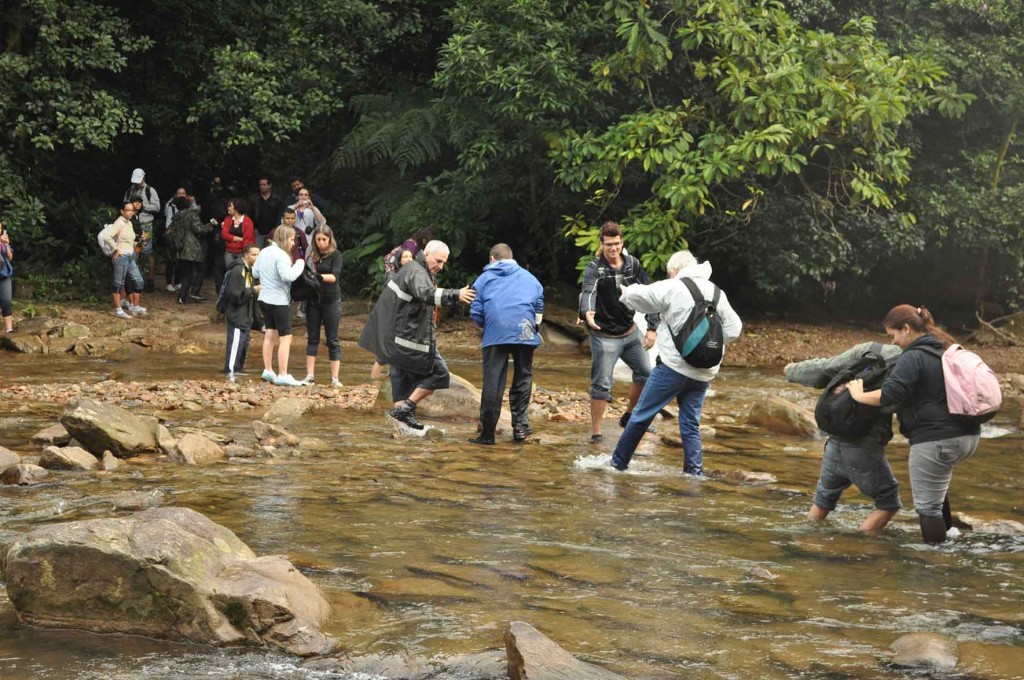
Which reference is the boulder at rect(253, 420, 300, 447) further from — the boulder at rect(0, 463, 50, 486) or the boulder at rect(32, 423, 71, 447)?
the boulder at rect(0, 463, 50, 486)

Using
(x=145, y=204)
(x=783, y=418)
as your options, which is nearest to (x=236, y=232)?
(x=145, y=204)

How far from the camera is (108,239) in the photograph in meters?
20.7

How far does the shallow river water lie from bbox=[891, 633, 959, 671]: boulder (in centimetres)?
8

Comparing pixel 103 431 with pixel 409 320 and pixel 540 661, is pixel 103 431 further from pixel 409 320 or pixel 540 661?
pixel 540 661

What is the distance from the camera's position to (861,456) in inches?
301

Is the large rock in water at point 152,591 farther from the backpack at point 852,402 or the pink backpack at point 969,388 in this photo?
the pink backpack at point 969,388

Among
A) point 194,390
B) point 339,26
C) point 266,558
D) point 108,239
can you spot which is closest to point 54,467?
point 266,558

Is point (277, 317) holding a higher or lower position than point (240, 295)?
lower

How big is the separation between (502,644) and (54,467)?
4978 millimetres

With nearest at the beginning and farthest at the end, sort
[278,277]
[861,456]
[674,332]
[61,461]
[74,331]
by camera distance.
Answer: [861,456]
[61,461]
[674,332]
[278,277]
[74,331]

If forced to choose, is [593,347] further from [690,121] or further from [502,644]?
[690,121]

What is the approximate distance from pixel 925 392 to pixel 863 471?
0.71 metres

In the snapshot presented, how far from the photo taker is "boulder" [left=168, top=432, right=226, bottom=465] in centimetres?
966

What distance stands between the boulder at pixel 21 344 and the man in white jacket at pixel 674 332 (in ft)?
37.5
